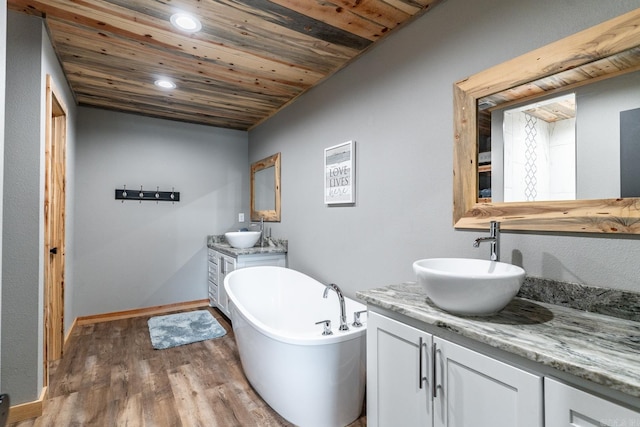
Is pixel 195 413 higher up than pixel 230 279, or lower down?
lower down

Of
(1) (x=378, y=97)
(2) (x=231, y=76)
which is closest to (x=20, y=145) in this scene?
(2) (x=231, y=76)

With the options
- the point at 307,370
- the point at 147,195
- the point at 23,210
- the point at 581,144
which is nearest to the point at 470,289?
the point at 581,144

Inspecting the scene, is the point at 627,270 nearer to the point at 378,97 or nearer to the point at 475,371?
the point at 475,371

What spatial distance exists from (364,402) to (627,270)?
61.4 inches

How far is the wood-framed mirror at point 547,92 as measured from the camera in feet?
3.83

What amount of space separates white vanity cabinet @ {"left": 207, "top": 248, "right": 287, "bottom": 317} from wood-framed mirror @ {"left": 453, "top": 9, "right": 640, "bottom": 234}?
7.34 feet

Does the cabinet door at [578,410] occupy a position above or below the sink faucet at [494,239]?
below

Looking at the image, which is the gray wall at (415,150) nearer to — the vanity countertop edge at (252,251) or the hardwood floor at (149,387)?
the vanity countertop edge at (252,251)

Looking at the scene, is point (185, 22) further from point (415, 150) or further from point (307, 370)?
point (307, 370)

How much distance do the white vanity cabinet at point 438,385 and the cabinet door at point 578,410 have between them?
26 mm

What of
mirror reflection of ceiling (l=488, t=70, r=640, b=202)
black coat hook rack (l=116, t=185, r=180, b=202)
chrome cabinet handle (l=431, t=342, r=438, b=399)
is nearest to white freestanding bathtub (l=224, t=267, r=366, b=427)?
chrome cabinet handle (l=431, t=342, r=438, b=399)

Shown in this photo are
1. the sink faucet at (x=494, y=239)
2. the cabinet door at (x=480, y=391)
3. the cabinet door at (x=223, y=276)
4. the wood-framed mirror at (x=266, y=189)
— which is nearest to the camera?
the cabinet door at (x=480, y=391)

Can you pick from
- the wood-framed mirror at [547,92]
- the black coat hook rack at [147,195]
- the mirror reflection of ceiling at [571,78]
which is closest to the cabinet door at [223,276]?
the black coat hook rack at [147,195]

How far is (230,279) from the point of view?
2824mm
